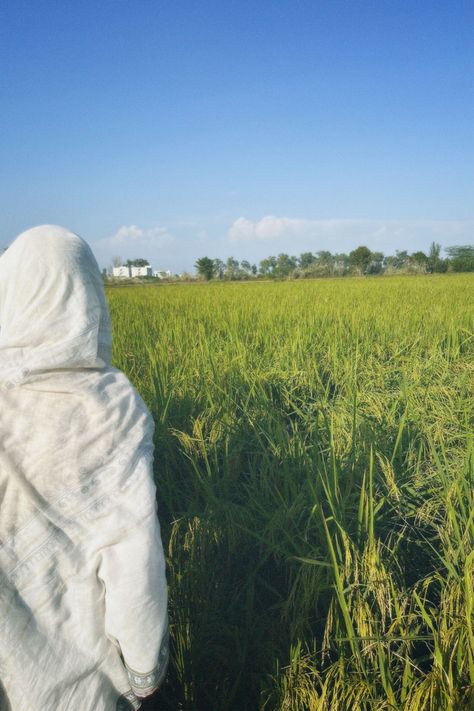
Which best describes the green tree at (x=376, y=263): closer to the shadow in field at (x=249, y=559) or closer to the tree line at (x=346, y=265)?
the tree line at (x=346, y=265)

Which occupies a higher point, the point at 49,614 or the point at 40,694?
the point at 49,614

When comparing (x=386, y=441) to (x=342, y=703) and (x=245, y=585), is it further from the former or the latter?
(x=342, y=703)

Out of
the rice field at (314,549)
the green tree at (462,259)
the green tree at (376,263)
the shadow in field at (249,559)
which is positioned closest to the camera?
the rice field at (314,549)

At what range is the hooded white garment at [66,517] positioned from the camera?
77 centimetres

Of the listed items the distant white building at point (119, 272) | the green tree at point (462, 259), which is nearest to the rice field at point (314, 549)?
the distant white building at point (119, 272)

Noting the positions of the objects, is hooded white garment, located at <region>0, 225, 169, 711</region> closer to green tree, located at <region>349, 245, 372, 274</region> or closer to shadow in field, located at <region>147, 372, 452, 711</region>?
shadow in field, located at <region>147, 372, 452, 711</region>

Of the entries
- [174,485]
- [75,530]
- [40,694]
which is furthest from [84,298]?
[174,485]

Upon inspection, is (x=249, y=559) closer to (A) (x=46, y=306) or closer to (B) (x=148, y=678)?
(B) (x=148, y=678)

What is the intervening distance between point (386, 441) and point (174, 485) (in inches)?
32.3

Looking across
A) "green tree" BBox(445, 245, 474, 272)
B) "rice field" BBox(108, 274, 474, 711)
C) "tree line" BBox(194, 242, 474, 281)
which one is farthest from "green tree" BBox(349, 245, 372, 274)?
"rice field" BBox(108, 274, 474, 711)

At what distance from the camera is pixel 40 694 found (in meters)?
0.77

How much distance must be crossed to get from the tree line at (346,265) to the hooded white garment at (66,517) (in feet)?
102

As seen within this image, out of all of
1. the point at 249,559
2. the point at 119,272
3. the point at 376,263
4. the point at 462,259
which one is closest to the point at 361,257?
the point at 376,263

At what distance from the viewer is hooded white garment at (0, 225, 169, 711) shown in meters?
0.77
